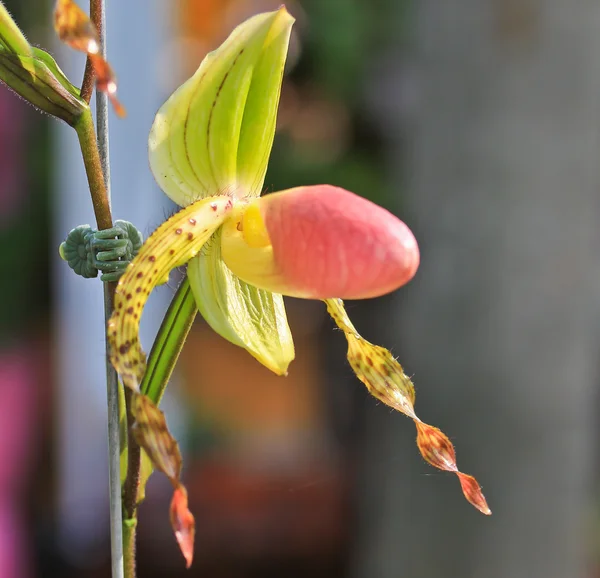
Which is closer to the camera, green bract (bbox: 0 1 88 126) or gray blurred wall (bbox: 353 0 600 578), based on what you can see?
green bract (bbox: 0 1 88 126)

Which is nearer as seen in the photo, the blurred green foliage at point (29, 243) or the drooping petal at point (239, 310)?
the drooping petal at point (239, 310)

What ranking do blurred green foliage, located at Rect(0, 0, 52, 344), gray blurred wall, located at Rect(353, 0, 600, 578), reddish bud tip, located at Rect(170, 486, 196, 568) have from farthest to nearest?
blurred green foliage, located at Rect(0, 0, 52, 344) < gray blurred wall, located at Rect(353, 0, 600, 578) < reddish bud tip, located at Rect(170, 486, 196, 568)

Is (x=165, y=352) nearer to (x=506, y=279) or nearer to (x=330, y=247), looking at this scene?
(x=330, y=247)

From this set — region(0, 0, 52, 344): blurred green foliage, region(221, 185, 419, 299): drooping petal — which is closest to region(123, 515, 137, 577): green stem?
region(221, 185, 419, 299): drooping petal

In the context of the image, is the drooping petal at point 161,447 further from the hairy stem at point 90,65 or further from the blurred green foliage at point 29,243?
the blurred green foliage at point 29,243

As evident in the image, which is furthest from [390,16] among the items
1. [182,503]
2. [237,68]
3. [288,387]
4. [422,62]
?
[182,503]

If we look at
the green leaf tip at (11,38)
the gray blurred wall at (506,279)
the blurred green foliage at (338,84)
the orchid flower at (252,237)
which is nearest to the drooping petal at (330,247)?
the orchid flower at (252,237)

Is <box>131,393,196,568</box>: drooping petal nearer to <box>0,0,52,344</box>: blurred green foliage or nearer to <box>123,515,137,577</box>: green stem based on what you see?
<box>123,515,137,577</box>: green stem
